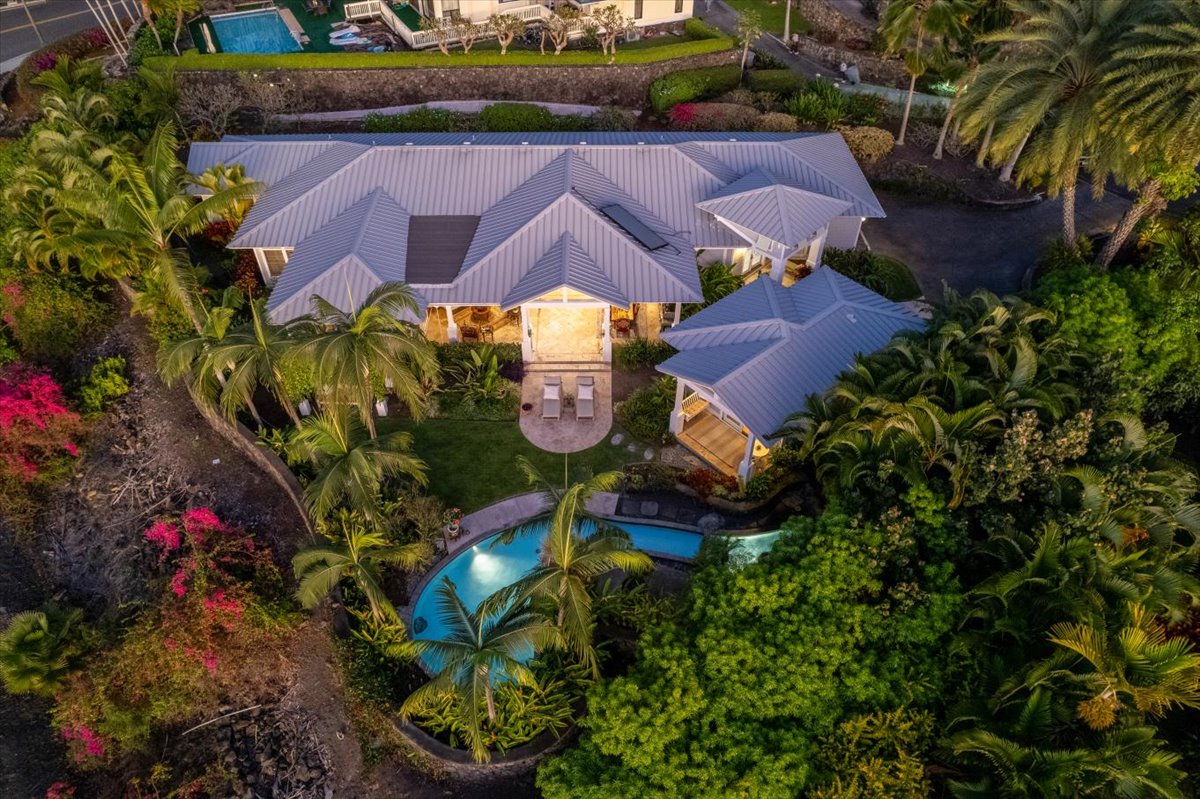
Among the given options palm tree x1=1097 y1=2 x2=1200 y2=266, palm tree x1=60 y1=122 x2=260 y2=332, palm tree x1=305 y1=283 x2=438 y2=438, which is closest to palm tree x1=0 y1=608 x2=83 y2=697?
palm tree x1=60 y1=122 x2=260 y2=332

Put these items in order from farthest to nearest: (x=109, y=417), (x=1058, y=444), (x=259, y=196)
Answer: (x=259, y=196) → (x=109, y=417) → (x=1058, y=444)

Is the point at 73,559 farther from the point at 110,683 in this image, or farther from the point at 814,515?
the point at 814,515

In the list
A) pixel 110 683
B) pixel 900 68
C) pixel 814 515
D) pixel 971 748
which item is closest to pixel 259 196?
pixel 110 683

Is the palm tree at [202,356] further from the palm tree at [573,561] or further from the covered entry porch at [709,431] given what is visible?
the covered entry porch at [709,431]

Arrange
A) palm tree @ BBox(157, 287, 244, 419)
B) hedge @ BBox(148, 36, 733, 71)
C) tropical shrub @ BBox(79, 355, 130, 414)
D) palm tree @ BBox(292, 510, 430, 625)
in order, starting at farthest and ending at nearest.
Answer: hedge @ BBox(148, 36, 733, 71), tropical shrub @ BBox(79, 355, 130, 414), palm tree @ BBox(157, 287, 244, 419), palm tree @ BBox(292, 510, 430, 625)

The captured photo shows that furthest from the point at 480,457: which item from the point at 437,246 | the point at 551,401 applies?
the point at 437,246

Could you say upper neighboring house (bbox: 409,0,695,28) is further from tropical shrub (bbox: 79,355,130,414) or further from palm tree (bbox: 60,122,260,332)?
tropical shrub (bbox: 79,355,130,414)
